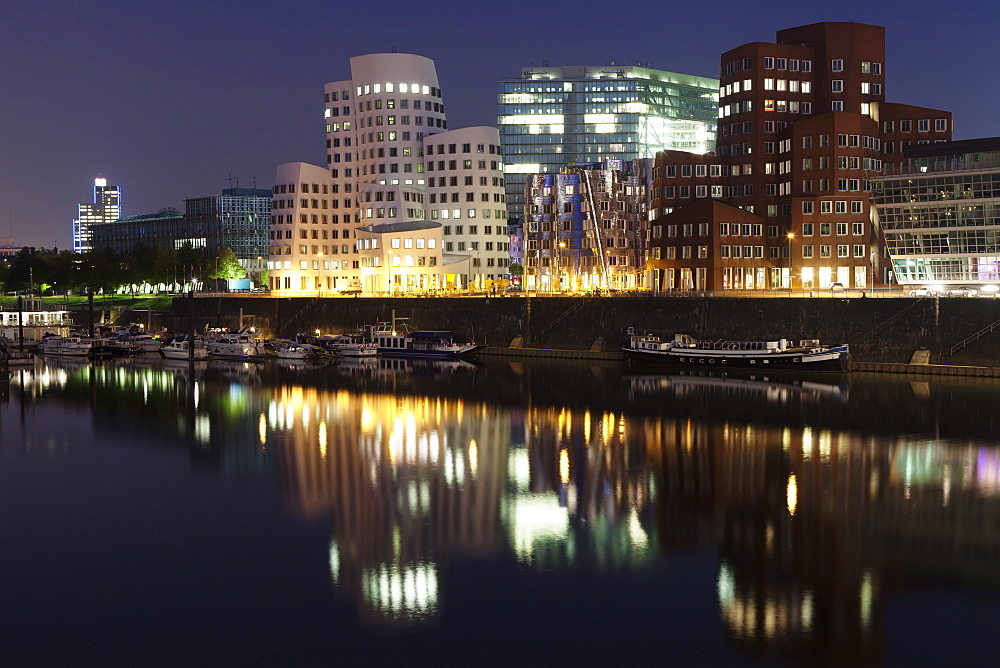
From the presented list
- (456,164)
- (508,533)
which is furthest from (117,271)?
(508,533)

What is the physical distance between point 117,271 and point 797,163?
382ft

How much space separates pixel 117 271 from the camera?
178 meters

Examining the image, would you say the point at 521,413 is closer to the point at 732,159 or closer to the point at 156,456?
the point at 156,456

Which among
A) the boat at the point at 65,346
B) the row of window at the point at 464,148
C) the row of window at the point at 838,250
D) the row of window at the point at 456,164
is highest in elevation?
the row of window at the point at 464,148

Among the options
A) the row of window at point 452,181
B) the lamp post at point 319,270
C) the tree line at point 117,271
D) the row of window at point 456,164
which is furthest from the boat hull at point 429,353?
the tree line at point 117,271

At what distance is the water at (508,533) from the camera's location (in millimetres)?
27625

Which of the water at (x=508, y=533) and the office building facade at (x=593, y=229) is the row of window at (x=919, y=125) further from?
the water at (x=508, y=533)

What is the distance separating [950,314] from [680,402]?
2685 centimetres

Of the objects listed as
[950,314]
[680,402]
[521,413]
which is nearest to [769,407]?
[680,402]

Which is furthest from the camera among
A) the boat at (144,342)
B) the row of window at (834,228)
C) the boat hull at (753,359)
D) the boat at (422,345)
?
the boat at (144,342)

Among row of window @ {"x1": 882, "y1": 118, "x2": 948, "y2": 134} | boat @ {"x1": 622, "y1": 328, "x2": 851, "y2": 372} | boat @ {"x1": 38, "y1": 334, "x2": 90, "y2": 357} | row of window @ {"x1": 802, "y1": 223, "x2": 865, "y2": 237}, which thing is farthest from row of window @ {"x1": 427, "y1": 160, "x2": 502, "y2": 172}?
boat @ {"x1": 622, "y1": 328, "x2": 851, "y2": 372}

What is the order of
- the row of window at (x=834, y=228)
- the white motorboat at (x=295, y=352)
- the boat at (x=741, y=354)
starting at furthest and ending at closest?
the white motorboat at (x=295, y=352) → the row of window at (x=834, y=228) → the boat at (x=741, y=354)

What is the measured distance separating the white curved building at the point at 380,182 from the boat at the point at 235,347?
112 ft

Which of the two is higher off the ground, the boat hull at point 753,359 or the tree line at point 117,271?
the tree line at point 117,271
